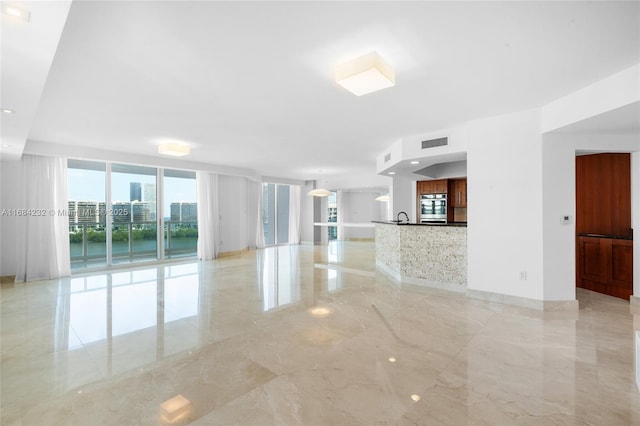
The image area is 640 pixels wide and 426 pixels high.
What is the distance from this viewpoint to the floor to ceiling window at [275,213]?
11297mm

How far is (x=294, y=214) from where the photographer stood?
11555 millimetres

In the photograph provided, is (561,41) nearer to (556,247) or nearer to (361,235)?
(556,247)

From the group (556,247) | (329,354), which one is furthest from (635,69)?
(329,354)

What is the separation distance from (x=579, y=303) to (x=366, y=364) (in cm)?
361

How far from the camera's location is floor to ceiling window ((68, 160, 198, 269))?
256 inches

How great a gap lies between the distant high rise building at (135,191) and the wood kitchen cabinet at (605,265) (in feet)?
30.4

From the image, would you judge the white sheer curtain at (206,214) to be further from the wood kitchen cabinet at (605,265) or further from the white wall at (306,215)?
the wood kitchen cabinet at (605,265)

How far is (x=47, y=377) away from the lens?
2.24 m

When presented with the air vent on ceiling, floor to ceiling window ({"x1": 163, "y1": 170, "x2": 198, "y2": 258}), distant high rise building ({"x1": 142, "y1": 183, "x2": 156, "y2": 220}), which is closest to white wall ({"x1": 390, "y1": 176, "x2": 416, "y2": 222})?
the air vent on ceiling

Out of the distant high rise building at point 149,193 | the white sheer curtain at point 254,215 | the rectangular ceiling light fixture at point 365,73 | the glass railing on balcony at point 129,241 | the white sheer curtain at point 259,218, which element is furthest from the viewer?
the white sheer curtain at point 259,218

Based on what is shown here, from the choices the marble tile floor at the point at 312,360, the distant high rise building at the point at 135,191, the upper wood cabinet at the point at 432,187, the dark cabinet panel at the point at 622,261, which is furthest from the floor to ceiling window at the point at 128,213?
the dark cabinet panel at the point at 622,261

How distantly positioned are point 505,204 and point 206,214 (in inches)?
278

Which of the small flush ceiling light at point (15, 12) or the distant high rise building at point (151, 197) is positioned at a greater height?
the small flush ceiling light at point (15, 12)

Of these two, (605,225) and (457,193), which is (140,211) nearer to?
(457,193)
